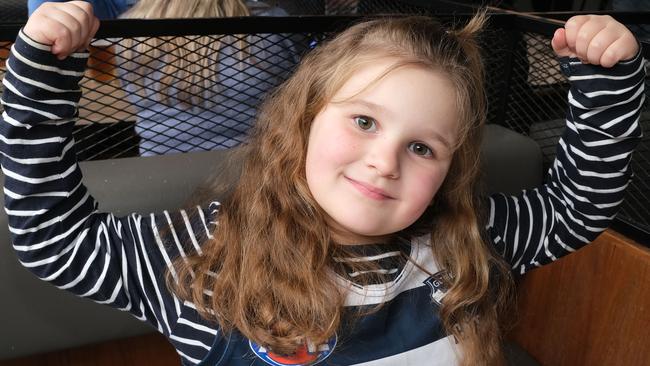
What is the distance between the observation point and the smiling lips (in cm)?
78

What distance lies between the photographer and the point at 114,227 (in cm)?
80

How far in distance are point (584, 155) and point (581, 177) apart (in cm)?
3

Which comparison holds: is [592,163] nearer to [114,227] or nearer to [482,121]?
[482,121]

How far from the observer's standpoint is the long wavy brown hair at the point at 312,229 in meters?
0.83

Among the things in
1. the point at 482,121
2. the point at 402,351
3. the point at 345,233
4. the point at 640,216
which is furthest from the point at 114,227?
the point at 640,216

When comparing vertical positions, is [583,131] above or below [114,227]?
above

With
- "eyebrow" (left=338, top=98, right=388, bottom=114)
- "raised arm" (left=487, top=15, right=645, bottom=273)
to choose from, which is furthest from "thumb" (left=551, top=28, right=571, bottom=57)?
"eyebrow" (left=338, top=98, right=388, bottom=114)

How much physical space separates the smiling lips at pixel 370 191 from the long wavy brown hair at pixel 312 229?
0.10m

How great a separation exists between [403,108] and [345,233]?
20 cm

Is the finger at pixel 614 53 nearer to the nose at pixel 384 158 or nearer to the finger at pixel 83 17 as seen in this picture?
the nose at pixel 384 158

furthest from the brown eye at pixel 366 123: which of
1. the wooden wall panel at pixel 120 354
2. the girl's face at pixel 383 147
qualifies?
the wooden wall panel at pixel 120 354

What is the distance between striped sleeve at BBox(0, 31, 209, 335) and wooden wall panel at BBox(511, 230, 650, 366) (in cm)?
73

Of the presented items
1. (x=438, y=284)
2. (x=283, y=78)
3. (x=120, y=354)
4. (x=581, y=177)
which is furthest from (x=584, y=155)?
(x=120, y=354)

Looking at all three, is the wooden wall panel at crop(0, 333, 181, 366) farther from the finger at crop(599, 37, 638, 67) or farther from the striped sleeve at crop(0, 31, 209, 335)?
the finger at crop(599, 37, 638, 67)
